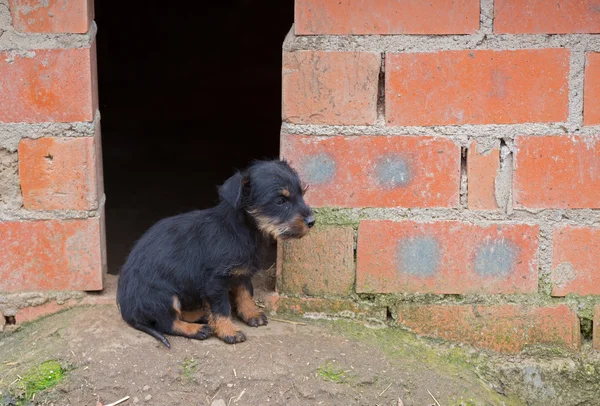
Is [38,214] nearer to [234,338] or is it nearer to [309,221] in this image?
[234,338]

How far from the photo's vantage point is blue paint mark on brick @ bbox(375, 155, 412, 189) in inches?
139

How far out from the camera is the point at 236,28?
34.3 ft

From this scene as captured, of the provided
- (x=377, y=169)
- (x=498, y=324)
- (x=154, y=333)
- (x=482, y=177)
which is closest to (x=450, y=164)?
(x=482, y=177)

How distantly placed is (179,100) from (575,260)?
6233 mm

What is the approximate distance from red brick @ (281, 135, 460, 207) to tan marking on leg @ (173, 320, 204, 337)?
741 mm

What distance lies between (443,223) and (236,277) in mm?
936

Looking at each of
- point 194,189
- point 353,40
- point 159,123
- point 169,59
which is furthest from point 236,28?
point 353,40

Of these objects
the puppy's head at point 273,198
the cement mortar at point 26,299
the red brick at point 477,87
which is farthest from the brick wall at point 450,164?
the cement mortar at point 26,299

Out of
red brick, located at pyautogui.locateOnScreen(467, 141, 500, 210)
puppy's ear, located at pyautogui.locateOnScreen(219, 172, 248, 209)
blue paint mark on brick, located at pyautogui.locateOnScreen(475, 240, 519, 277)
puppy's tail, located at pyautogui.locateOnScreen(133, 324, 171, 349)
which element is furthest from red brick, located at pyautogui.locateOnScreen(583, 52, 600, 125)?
puppy's tail, located at pyautogui.locateOnScreen(133, 324, 171, 349)

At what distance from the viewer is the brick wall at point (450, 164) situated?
3418 millimetres

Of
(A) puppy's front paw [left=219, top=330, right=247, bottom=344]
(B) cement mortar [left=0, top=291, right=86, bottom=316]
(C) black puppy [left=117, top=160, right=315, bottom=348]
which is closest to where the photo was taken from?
(C) black puppy [left=117, top=160, right=315, bottom=348]

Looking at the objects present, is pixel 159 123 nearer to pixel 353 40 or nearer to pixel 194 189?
pixel 194 189

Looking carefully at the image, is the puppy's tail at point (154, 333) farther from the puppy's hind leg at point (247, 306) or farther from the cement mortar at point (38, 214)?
the cement mortar at point (38, 214)

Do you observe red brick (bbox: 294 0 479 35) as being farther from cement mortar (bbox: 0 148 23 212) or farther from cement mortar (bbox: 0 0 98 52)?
cement mortar (bbox: 0 148 23 212)
